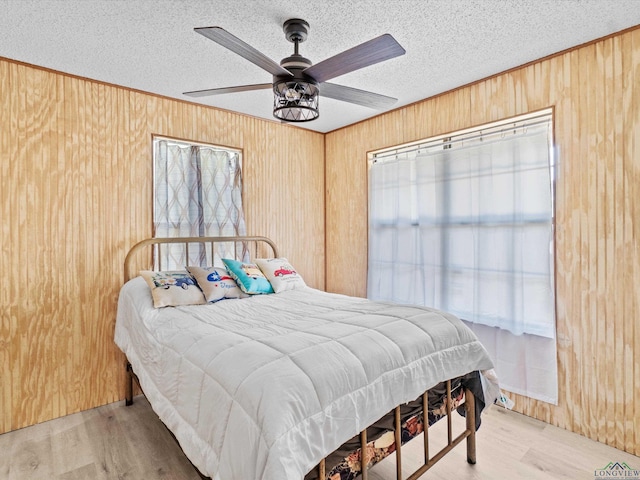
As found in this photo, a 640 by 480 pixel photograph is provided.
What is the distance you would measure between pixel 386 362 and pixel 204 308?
1.40 m

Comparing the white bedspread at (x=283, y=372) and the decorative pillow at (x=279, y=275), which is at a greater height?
the decorative pillow at (x=279, y=275)

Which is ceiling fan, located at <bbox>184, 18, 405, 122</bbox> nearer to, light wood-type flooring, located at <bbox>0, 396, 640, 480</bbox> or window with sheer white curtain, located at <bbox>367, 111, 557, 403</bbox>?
window with sheer white curtain, located at <bbox>367, 111, 557, 403</bbox>

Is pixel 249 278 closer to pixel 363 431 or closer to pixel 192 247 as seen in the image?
pixel 192 247

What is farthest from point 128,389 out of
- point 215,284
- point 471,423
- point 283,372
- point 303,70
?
point 303,70

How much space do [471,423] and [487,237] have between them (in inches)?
55.1

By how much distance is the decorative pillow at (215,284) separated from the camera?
2.66 m

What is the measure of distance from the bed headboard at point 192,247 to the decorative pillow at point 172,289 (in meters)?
0.31

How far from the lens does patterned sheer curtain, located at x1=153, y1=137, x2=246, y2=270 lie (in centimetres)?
309

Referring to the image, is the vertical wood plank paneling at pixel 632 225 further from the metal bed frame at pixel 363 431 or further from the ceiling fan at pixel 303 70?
the ceiling fan at pixel 303 70

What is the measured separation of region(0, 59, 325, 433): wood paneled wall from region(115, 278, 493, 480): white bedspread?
68 centimetres

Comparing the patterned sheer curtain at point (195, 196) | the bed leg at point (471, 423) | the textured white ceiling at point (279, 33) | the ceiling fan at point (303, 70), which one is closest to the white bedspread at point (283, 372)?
the bed leg at point (471, 423)

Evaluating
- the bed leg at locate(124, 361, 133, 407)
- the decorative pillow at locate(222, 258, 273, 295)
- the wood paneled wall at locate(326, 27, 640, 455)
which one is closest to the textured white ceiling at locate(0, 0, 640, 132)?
the wood paneled wall at locate(326, 27, 640, 455)

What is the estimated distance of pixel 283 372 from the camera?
1309 mm

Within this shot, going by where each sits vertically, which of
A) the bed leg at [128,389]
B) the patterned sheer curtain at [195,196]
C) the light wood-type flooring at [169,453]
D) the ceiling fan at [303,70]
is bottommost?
the light wood-type flooring at [169,453]
